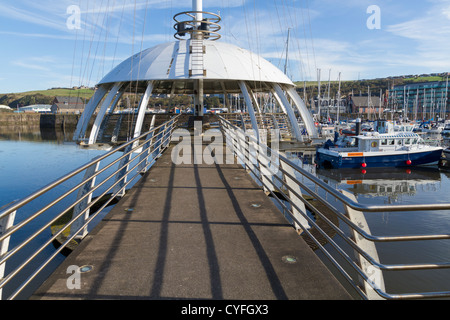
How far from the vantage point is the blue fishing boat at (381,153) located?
2942 centimetres

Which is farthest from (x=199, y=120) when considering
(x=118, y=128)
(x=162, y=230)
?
(x=162, y=230)

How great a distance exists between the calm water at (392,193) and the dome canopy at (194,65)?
29.8 ft

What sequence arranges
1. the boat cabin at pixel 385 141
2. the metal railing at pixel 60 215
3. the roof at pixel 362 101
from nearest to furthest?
the metal railing at pixel 60 215 < the boat cabin at pixel 385 141 < the roof at pixel 362 101

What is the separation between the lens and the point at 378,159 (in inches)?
1179

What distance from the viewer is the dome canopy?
58.3ft

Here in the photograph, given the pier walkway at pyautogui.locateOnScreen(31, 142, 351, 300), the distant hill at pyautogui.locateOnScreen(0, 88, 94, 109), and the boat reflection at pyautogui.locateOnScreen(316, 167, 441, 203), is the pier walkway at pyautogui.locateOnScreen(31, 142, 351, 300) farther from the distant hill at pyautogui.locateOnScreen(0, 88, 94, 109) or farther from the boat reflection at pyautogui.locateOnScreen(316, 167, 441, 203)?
the distant hill at pyautogui.locateOnScreen(0, 88, 94, 109)

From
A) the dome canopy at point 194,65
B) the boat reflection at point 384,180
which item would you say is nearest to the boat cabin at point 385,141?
the boat reflection at point 384,180

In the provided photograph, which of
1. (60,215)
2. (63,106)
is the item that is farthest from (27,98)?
(60,215)

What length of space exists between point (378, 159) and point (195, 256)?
30.2m

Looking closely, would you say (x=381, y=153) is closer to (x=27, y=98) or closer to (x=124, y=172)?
(x=124, y=172)

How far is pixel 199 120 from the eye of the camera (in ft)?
64.0

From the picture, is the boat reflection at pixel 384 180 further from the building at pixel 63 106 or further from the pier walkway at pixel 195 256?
the building at pixel 63 106
